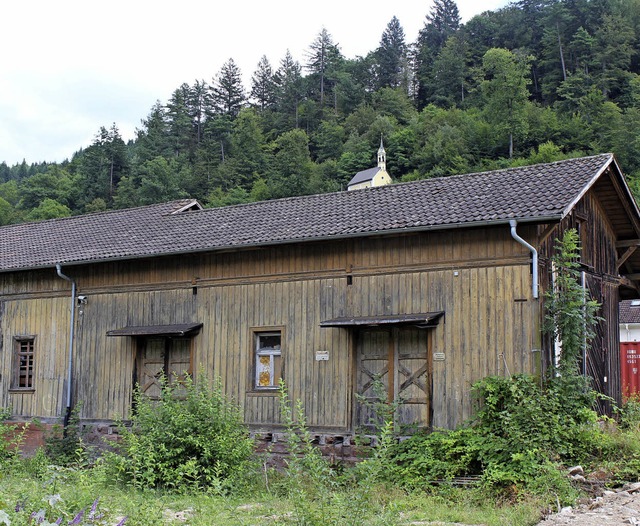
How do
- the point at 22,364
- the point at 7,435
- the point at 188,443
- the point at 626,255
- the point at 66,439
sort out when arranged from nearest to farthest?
1. the point at 188,443
2. the point at 66,439
3. the point at 626,255
4. the point at 7,435
5. the point at 22,364

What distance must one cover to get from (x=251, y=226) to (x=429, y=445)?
22.2 feet

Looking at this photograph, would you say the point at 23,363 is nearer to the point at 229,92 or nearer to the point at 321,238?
the point at 321,238

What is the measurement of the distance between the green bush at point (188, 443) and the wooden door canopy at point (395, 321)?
2595mm

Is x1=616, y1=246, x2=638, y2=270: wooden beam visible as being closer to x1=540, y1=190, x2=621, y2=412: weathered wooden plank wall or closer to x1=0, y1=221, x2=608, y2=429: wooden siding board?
x1=540, y1=190, x2=621, y2=412: weathered wooden plank wall

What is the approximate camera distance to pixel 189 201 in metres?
23.7

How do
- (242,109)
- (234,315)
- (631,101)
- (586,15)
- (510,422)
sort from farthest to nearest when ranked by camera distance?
(242,109) → (586,15) → (631,101) → (234,315) → (510,422)

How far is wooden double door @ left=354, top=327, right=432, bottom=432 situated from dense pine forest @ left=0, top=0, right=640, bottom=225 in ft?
210

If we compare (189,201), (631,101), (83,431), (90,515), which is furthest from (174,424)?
(631,101)

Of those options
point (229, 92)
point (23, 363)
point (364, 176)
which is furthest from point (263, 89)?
point (23, 363)

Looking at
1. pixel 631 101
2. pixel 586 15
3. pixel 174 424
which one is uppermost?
pixel 586 15

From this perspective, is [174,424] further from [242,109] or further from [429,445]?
[242,109]

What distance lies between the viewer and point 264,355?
17.2 meters

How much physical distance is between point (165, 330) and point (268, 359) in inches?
93.6

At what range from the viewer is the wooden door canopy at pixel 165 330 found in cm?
1758
